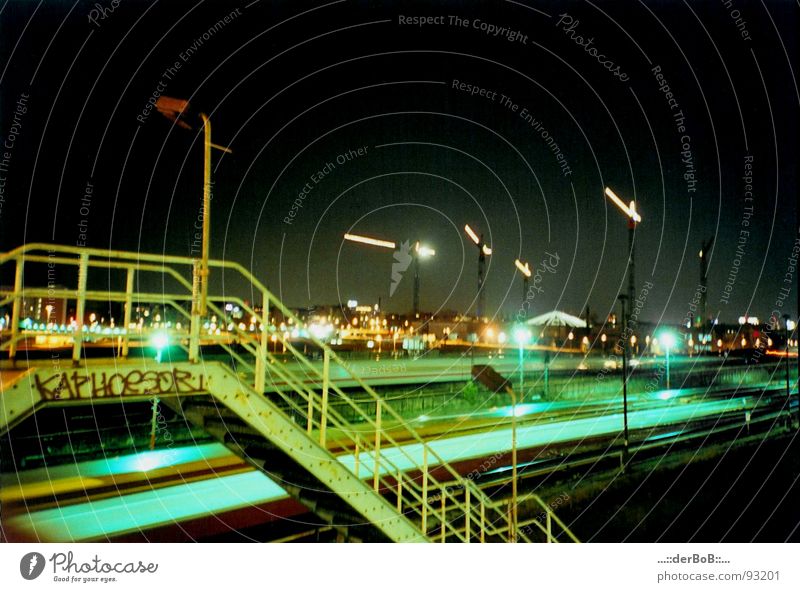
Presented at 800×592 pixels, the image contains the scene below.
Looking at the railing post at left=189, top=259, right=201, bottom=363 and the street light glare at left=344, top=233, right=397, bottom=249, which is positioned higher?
the street light glare at left=344, top=233, right=397, bottom=249

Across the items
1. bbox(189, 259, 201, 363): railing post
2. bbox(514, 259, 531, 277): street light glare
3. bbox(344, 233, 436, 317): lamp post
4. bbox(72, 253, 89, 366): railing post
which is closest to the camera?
bbox(72, 253, 89, 366): railing post

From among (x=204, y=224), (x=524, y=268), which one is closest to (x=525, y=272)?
(x=524, y=268)

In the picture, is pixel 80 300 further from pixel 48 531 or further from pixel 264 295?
pixel 48 531

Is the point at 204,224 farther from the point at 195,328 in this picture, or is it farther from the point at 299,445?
the point at 299,445

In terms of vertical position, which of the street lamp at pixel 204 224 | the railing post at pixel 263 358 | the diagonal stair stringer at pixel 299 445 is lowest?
the diagonal stair stringer at pixel 299 445

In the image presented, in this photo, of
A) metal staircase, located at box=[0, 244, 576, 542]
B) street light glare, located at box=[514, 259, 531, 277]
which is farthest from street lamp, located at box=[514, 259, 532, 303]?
metal staircase, located at box=[0, 244, 576, 542]

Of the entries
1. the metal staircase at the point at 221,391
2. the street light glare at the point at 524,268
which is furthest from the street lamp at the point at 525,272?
the metal staircase at the point at 221,391

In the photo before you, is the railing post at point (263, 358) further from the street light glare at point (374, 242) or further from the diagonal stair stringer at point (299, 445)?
the street light glare at point (374, 242)

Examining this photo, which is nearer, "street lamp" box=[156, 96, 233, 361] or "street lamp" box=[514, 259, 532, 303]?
"street lamp" box=[156, 96, 233, 361]

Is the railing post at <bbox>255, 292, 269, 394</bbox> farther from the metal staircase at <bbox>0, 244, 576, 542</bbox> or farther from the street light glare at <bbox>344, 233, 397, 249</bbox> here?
the street light glare at <bbox>344, 233, 397, 249</bbox>

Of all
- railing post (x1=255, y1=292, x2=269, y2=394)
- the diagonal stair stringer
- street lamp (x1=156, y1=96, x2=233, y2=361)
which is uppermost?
street lamp (x1=156, y1=96, x2=233, y2=361)

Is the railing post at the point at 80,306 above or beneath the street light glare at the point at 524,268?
beneath

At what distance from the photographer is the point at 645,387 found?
2639 cm

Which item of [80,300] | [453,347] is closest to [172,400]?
[80,300]
